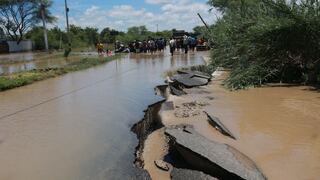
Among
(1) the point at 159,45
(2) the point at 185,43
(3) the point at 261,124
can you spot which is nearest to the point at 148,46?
(1) the point at 159,45

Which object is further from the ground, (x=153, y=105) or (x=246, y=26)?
(x=246, y=26)

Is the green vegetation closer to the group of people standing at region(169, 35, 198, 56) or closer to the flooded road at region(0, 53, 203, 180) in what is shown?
the flooded road at region(0, 53, 203, 180)

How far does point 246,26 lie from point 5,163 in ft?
39.0

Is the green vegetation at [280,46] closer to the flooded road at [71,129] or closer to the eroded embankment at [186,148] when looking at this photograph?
the flooded road at [71,129]

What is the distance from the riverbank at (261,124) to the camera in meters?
6.98

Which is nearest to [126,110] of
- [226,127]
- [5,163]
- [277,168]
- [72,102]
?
[72,102]

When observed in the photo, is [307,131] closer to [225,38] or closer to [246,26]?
[246,26]

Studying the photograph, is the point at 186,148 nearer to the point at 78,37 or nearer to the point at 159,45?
the point at 159,45

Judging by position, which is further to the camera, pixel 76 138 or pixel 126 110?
pixel 126 110

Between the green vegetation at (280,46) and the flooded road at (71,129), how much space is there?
3447 mm

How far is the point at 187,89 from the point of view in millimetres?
15086

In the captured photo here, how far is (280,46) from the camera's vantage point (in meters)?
15.1

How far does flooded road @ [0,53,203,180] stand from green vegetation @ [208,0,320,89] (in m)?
3.45

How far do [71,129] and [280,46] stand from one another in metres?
8.20
